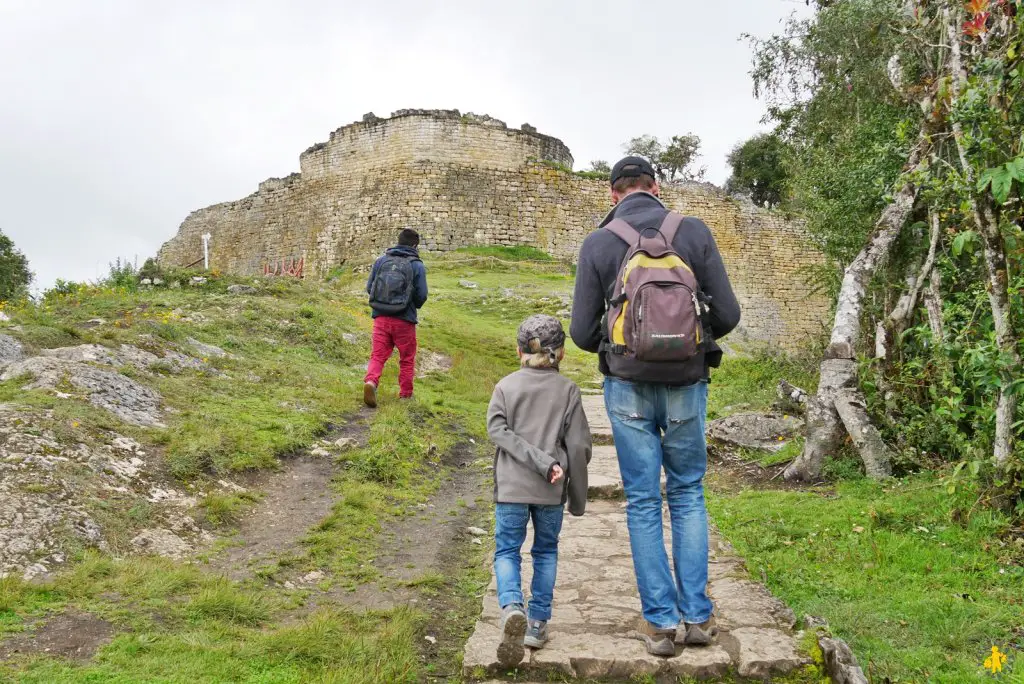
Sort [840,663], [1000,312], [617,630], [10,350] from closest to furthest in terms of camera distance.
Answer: [840,663] < [617,630] < [1000,312] < [10,350]

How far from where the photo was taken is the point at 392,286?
294 inches

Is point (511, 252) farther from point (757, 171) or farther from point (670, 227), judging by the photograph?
point (670, 227)

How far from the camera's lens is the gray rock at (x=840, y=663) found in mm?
2899

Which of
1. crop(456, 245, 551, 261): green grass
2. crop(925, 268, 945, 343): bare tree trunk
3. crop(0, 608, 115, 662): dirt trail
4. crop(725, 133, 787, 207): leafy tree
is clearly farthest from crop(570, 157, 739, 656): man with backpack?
crop(725, 133, 787, 207): leafy tree

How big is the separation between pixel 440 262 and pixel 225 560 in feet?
62.5

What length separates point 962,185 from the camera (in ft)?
15.4

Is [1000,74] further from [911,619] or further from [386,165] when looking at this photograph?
[386,165]

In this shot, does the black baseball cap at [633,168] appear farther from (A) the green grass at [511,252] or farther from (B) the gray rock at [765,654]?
(A) the green grass at [511,252]

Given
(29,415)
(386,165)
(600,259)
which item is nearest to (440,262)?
(386,165)

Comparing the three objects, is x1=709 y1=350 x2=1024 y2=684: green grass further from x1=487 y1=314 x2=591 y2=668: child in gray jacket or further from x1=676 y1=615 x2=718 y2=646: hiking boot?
x1=487 y1=314 x2=591 y2=668: child in gray jacket

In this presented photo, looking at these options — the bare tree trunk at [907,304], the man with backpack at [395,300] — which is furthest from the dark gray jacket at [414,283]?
the bare tree trunk at [907,304]

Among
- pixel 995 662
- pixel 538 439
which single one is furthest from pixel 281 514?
pixel 995 662

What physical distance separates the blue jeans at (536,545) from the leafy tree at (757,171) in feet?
117

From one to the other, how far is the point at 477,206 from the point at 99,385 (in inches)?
822
